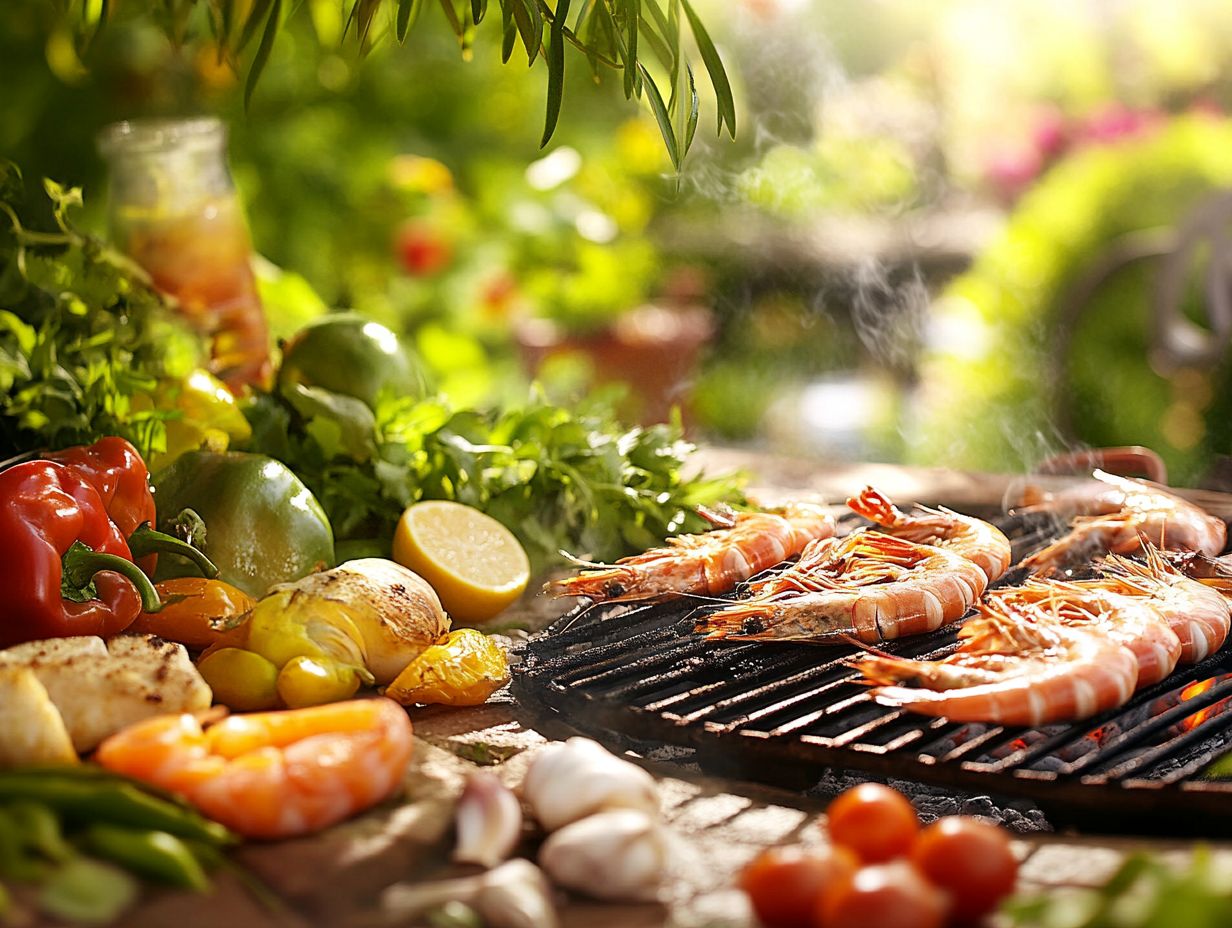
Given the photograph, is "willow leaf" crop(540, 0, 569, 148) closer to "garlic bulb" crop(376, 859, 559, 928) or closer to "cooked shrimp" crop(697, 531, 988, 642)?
"cooked shrimp" crop(697, 531, 988, 642)

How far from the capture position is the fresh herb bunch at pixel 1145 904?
1.30 meters

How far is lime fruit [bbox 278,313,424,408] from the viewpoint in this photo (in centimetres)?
307

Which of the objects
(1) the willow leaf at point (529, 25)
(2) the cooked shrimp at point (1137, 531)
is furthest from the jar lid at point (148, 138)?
(2) the cooked shrimp at point (1137, 531)

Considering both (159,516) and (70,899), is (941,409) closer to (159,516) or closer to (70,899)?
(159,516)

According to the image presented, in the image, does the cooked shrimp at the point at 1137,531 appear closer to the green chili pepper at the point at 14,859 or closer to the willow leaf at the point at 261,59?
the willow leaf at the point at 261,59

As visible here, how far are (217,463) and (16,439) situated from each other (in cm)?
61

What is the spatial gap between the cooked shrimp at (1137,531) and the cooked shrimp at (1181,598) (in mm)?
168

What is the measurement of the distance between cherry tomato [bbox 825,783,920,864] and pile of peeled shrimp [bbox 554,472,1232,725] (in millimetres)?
450

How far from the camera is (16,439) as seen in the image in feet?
9.67

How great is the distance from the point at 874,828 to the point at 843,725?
31.0 inches

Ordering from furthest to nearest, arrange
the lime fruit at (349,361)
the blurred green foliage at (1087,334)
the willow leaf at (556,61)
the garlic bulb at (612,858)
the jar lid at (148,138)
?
1. the blurred green foliage at (1087,334)
2. the jar lid at (148,138)
3. the lime fruit at (349,361)
4. the willow leaf at (556,61)
5. the garlic bulb at (612,858)

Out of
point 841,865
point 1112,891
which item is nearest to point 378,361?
point 841,865

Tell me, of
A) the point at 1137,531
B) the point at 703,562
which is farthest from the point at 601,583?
the point at 1137,531

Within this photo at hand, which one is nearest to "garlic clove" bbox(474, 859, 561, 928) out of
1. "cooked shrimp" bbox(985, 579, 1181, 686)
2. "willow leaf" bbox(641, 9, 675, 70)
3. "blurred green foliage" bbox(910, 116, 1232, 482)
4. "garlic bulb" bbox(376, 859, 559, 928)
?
"garlic bulb" bbox(376, 859, 559, 928)
